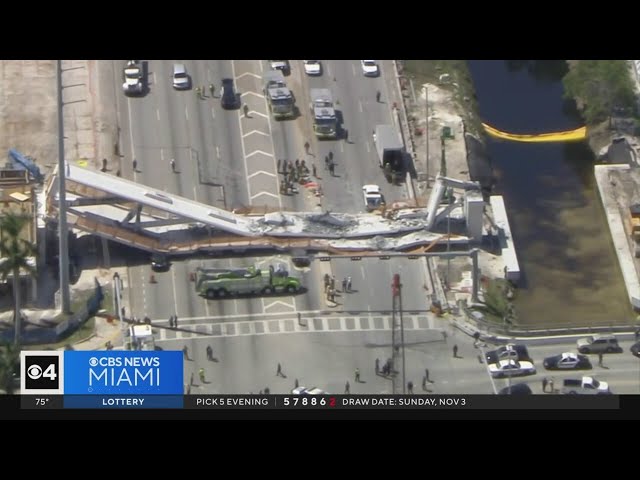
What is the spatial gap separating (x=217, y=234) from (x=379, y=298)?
515cm

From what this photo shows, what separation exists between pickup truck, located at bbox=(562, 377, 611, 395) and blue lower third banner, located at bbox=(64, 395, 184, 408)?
12.2 m

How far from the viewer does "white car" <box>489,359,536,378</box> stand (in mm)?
60250

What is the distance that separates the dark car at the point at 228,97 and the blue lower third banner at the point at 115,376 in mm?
19785

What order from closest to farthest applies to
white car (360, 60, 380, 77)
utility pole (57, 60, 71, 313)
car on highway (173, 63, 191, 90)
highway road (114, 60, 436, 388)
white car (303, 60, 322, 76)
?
1. utility pole (57, 60, 71, 313)
2. highway road (114, 60, 436, 388)
3. car on highway (173, 63, 191, 90)
4. white car (303, 60, 322, 76)
5. white car (360, 60, 380, 77)

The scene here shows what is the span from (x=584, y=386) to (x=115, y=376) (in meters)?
13.9

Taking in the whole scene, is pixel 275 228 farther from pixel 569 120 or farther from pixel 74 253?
pixel 569 120

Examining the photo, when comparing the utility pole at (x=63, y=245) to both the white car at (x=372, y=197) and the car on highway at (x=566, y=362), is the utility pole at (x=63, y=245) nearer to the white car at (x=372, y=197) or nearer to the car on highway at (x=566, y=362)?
the white car at (x=372, y=197)

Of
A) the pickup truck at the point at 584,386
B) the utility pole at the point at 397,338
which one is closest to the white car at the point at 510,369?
the pickup truck at the point at 584,386

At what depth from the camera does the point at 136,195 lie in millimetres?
64688

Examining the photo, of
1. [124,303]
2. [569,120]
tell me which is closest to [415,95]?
[569,120]

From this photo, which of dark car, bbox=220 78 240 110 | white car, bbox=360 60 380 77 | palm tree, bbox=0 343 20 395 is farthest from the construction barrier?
palm tree, bbox=0 343 20 395

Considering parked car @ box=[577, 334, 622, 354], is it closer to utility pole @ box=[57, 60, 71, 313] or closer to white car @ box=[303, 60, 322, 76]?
utility pole @ box=[57, 60, 71, 313]

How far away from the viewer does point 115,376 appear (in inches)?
2036

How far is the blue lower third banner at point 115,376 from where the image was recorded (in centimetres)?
5166
